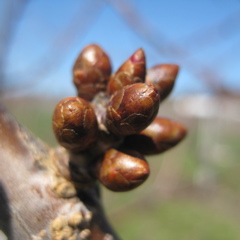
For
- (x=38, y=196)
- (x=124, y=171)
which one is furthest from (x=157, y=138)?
(x=38, y=196)

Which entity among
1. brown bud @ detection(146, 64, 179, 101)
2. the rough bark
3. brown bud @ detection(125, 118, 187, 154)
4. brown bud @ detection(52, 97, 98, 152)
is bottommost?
the rough bark

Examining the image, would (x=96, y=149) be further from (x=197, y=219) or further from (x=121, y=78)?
(x=197, y=219)

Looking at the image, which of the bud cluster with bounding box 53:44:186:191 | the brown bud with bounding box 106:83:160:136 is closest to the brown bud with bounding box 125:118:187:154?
the bud cluster with bounding box 53:44:186:191

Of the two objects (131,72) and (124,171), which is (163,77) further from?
(124,171)

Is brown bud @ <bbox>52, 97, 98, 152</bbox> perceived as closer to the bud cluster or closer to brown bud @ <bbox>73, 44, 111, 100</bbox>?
the bud cluster

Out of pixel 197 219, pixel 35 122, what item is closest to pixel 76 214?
pixel 197 219

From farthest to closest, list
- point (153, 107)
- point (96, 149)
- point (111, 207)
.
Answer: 1. point (111, 207)
2. point (96, 149)
3. point (153, 107)
